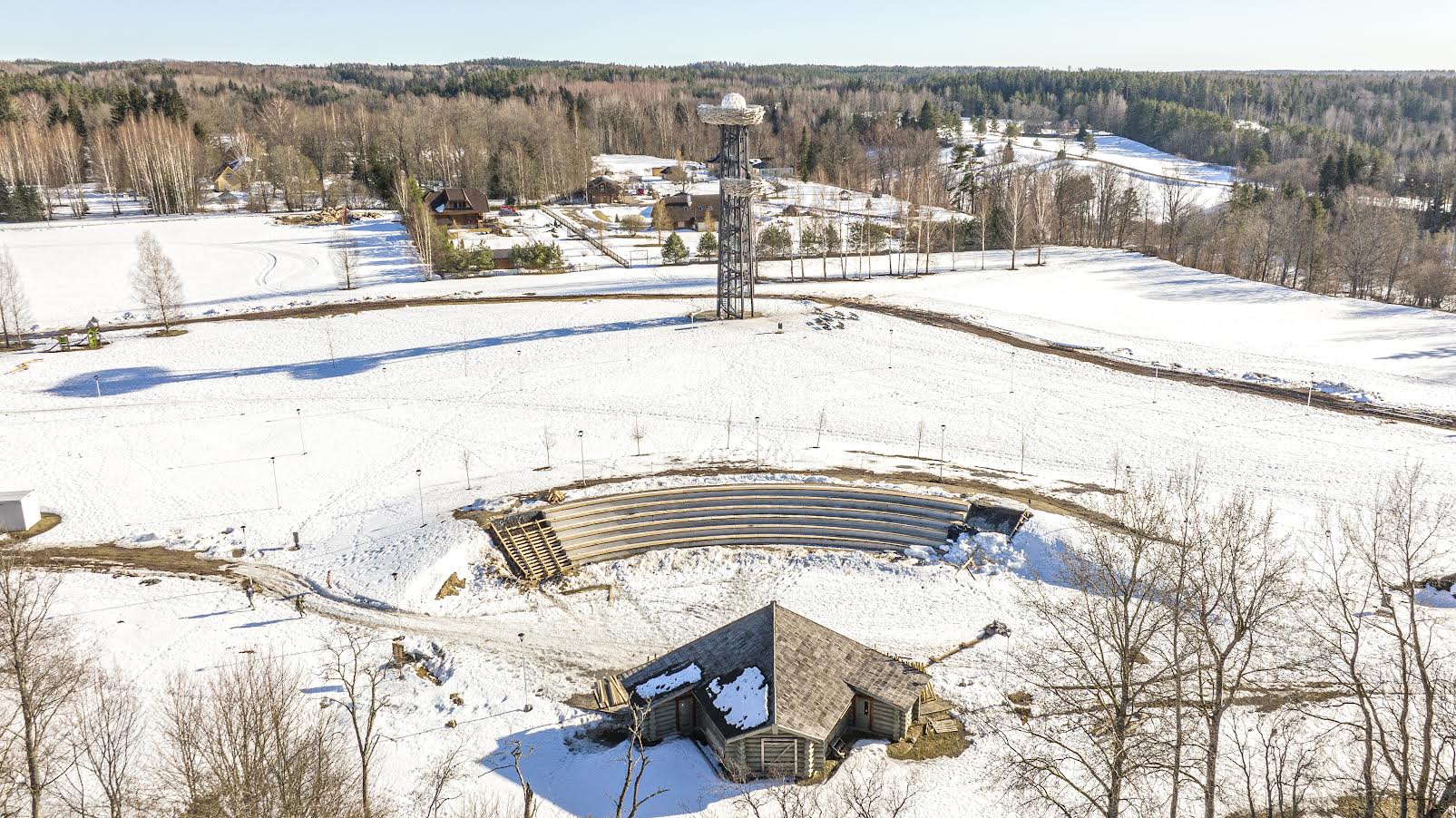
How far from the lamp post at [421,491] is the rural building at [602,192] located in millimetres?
74246

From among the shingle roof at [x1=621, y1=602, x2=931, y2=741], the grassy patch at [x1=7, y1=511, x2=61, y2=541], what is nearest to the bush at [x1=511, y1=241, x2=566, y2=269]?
the grassy patch at [x1=7, y1=511, x2=61, y2=541]

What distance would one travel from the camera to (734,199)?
55312 millimetres

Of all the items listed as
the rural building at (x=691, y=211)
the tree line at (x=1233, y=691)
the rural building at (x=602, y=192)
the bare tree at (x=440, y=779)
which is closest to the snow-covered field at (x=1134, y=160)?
the rural building at (x=602, y=192)

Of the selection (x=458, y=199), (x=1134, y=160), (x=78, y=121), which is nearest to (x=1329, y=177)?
(x=1134, y=160)

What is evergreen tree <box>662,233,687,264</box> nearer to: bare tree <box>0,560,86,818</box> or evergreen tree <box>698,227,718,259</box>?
evergreen tree <box>698,227,718,259</box>

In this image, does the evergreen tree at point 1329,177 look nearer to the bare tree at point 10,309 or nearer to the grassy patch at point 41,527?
the grassy patch at point 41,527

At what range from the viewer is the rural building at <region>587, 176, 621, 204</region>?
10556cm

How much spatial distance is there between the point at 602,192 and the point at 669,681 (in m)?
90.2

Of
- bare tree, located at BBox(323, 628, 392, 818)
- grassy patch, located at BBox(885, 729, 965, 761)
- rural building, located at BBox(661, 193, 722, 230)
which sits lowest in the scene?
grassy patch, located at BBox(885, 729, 965, 761)

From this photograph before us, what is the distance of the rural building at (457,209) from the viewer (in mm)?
89500

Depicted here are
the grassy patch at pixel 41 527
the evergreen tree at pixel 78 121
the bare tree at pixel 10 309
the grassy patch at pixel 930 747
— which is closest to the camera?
the grassy patch at pixel 930 747

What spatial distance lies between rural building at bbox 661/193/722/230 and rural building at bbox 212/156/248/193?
57.7 m

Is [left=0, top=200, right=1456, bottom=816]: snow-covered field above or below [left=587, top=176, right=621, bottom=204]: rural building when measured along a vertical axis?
below

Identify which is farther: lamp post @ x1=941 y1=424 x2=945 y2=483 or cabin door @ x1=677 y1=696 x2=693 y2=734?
lamp post @ x1=941 y1=424 x2=945 y2=483
